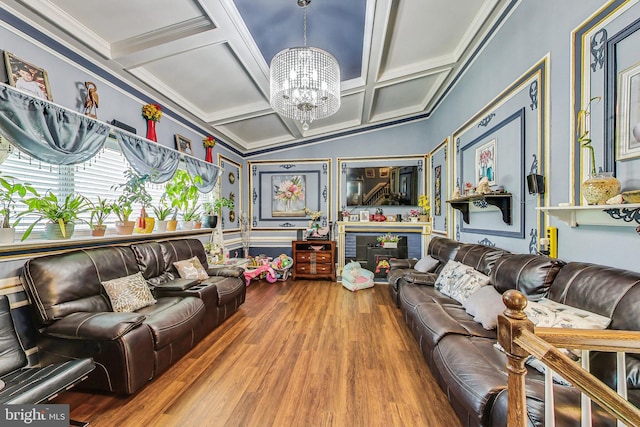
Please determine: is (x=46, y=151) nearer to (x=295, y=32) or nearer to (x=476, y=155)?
(x=295, y=32)

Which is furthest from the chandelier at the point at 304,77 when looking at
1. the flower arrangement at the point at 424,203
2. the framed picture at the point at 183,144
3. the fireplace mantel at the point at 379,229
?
the flower arrangement at the point at 424,203

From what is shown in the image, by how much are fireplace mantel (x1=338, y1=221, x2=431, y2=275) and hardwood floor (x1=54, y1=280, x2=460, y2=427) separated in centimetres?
219

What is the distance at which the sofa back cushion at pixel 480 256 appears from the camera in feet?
8.03

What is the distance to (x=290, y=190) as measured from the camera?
5.74 meters

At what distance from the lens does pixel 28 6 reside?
190 centimetres

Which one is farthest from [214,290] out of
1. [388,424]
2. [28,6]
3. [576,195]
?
[576,195]

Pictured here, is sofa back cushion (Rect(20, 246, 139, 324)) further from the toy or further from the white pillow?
the white pillow

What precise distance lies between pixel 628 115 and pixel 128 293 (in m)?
3.69

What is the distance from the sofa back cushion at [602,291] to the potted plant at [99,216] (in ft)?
12.2

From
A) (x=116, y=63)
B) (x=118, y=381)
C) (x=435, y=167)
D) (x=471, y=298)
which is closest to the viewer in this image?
(x=118, y=381)

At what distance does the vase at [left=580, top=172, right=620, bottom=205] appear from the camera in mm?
1379

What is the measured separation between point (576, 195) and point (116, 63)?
4039mm

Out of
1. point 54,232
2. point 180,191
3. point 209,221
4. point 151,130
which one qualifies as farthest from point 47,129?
point 209,221

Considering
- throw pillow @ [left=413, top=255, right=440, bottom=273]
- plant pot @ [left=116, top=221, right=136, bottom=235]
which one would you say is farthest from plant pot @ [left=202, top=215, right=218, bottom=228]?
throw pillow @ [left=413, top=255, right=440, bottom=273]
